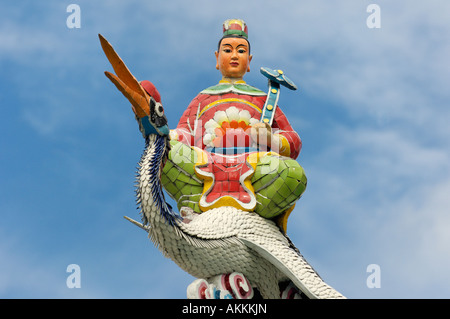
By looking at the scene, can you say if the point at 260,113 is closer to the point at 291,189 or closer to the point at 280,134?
the point at 280,134

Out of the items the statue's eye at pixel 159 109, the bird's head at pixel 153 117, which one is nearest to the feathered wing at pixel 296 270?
the bird's head at pixel 153 117

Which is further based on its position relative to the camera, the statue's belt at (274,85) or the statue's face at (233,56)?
the statue's face at (233,56)

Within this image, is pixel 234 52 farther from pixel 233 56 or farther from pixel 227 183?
pixel 227 183

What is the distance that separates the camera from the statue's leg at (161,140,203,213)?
9227 mm

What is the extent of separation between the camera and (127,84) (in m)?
8.23

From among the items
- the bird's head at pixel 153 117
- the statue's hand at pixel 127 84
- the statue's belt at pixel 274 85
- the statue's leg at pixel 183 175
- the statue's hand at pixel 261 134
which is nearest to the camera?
the statue's hand at pixel 127 84

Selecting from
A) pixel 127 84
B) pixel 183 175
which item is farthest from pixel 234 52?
pixel 127 84

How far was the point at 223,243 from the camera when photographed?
8.66m

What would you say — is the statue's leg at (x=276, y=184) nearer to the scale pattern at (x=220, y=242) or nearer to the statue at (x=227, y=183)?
the statue at (x=227, y=183)

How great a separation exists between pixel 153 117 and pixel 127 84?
1.26 ft

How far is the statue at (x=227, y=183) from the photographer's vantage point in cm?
836

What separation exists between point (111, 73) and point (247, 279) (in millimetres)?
2412

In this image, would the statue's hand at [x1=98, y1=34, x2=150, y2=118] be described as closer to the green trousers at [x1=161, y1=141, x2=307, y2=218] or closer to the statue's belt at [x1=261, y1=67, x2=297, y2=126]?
the green trousers at [x1=161, y1=141, x2=307, y2=218]

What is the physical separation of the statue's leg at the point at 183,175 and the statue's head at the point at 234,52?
1385mm
